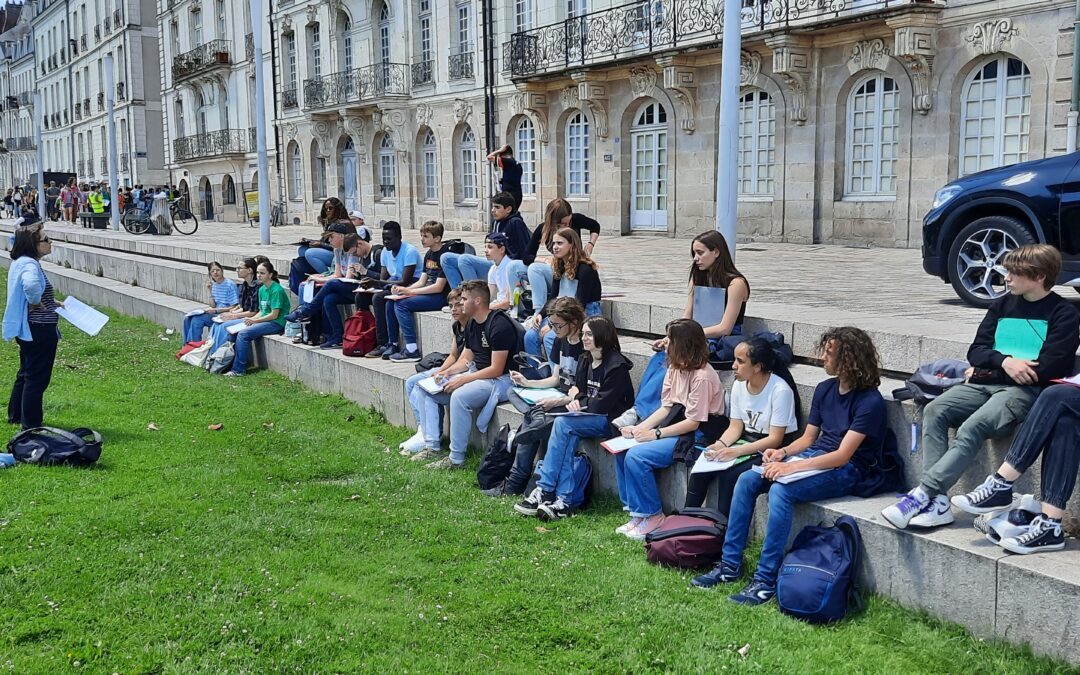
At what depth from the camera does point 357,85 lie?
109 ft

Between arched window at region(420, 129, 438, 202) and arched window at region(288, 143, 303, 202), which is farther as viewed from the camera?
arched window at region(288, 143, 303, 202)

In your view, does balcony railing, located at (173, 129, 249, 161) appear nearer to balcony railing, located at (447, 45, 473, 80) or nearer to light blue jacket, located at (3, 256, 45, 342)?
balcony railing, located at (447, 45, 473, 80)

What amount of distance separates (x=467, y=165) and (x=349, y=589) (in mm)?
25355

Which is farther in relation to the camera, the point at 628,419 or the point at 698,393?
the point at 628,419

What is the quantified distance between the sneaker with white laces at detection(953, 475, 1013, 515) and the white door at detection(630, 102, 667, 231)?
18586mm

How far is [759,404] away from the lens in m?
6.05

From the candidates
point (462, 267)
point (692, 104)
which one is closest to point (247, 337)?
point (462, 267)

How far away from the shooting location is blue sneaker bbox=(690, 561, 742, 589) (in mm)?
Result: 5527

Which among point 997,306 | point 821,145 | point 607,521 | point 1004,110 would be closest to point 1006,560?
point 997,306

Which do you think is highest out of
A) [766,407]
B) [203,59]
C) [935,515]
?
[203,59]

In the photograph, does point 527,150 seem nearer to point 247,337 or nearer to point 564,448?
point 247,337

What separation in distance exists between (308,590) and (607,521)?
2.06 m

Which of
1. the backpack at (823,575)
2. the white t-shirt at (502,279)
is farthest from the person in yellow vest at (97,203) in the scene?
the backpack at (823,575)

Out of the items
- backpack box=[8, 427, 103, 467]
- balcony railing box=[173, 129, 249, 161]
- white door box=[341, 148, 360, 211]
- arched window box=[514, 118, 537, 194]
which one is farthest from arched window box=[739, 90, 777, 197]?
balcony railing box=[173, 129, 249, 161]
